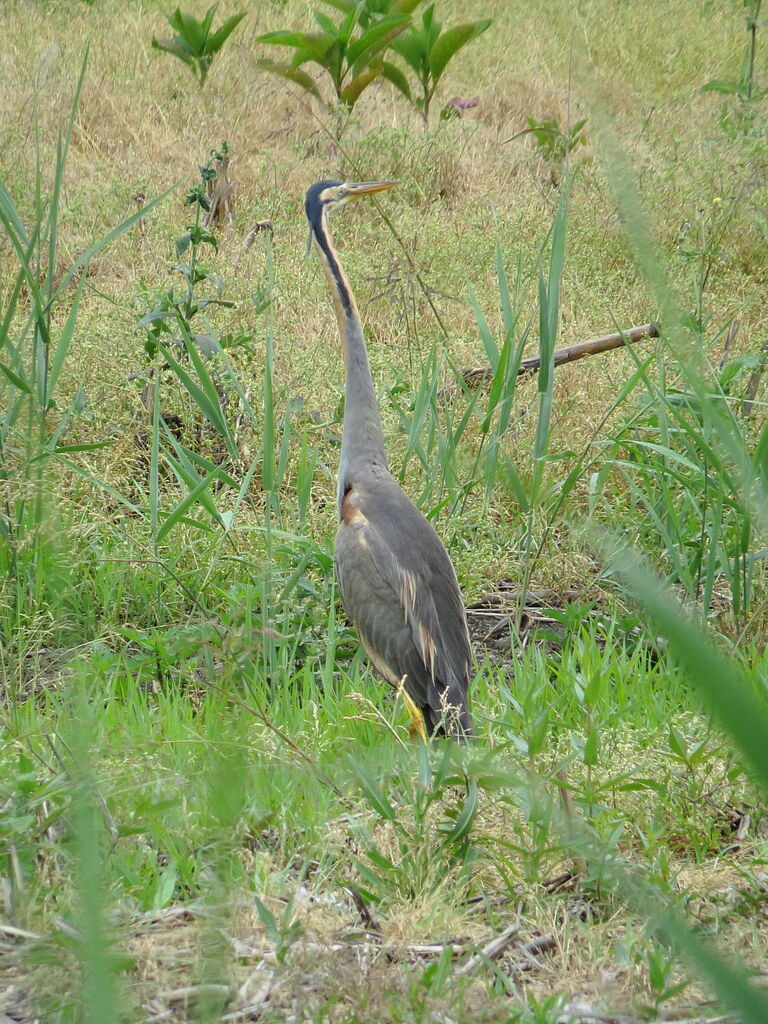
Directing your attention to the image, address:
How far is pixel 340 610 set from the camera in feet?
13.7

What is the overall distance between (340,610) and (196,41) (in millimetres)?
6541

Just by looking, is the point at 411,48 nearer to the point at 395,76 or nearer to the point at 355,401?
the point at 395,76

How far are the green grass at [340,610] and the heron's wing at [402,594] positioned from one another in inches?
5.7

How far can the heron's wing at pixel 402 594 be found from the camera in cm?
347

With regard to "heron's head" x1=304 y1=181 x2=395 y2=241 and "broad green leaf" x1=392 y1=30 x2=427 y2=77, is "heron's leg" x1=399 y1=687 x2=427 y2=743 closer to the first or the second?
"heron's head" x1=304 y1=181 x2=395 y2=241

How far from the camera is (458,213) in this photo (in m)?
7.70

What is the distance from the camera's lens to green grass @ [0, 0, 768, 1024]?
5.70 feet

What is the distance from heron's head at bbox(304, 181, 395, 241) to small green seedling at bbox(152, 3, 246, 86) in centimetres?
550

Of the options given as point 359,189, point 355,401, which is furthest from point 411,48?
point 355,401

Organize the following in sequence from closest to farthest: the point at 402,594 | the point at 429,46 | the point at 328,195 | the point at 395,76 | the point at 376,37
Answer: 1. the point at 402,594
2. the point at 328,195
3. the point at 376,37
4. the point at 429,46
5. the point at 395,76

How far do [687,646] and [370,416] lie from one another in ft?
10.8

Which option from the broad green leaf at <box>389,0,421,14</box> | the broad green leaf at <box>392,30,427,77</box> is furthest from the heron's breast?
the broad green leaf at <box>389,0,421,14</box>

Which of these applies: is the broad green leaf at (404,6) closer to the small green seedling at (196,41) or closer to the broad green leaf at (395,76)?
the broad green leaf at (395,76)

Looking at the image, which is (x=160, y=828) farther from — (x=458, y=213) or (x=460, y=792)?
(x=458, y=213)
